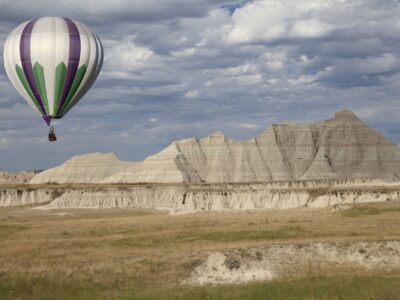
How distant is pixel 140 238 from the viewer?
158 ft

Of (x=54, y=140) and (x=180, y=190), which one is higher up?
(x=54, y=140)

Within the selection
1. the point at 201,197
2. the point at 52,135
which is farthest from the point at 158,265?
the point at 201,197

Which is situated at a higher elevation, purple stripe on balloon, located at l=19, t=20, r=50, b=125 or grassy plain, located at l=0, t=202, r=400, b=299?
purple stripe on balloon, located at l=19, t=20, r=50, b=125

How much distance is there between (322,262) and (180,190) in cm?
10462

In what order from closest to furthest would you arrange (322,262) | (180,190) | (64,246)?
(322,262)
(64,246)
(180,190)

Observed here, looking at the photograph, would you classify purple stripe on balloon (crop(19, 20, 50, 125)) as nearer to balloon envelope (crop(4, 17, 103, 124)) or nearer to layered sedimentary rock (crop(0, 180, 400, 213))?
balloon envelope (crop(4, 17, 103, 124))

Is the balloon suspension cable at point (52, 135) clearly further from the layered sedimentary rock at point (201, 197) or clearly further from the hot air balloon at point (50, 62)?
the layered sedimentary rock at point (201, 197)

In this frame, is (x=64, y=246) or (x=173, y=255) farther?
(x=64, y=246)

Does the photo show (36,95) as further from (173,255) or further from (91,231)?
(173,255)

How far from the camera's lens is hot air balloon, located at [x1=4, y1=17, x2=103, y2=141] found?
58594 mm

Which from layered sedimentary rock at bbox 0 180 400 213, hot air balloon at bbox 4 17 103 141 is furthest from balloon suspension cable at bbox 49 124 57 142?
layered sedimentary rock at bbox 0 180 400 213

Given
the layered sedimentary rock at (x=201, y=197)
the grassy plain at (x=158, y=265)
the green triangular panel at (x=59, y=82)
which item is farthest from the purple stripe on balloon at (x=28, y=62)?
the layered sedimentary rock at (x=201, y=197)

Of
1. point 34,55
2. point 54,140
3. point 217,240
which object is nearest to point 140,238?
point 217,240

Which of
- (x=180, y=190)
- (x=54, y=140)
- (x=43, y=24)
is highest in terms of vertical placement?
(x=43, y=24)
